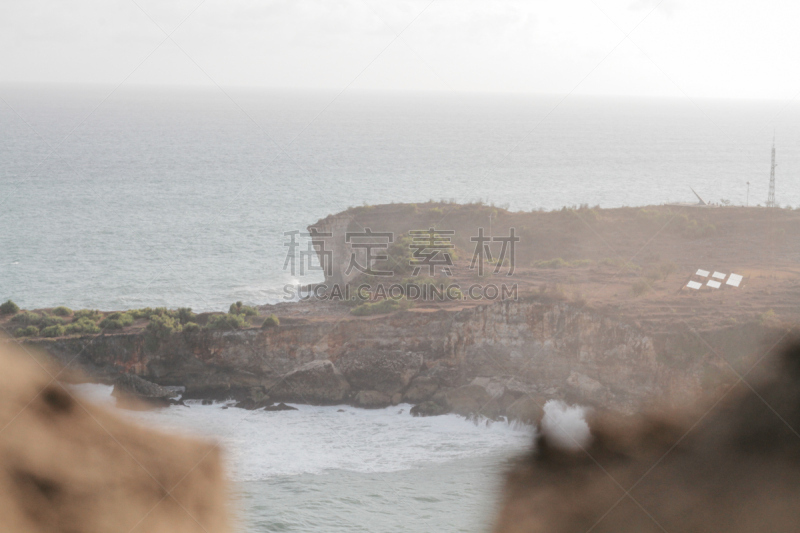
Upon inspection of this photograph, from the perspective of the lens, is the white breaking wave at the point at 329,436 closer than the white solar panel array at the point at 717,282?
Yes

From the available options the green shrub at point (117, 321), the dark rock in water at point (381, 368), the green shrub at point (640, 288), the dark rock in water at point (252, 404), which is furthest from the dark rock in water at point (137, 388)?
the green shrub at point (640, 288)

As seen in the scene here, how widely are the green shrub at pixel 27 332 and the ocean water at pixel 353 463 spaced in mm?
3916

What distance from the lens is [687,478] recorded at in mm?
22672

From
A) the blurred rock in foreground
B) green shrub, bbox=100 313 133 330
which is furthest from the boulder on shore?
green shrub, bbox=100 313 133 330

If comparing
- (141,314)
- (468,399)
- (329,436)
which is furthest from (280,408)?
(141,314)

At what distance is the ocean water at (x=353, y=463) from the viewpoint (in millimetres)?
21750

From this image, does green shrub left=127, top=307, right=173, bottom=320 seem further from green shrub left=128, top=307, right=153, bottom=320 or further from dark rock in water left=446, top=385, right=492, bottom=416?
dark rock in water left=446, top=385, right=492, bottom=416

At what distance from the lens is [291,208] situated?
8750 cm

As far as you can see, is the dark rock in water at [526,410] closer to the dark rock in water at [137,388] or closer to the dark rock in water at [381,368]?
the dark rock in water at [381,368]

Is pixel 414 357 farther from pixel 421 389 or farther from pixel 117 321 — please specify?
pixel 117 321

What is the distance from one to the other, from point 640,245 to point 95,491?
28.7m

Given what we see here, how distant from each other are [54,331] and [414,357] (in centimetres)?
1587

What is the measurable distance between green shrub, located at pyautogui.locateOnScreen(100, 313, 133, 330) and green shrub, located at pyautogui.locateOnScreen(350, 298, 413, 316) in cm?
1024

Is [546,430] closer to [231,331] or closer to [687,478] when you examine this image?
[687,478]
